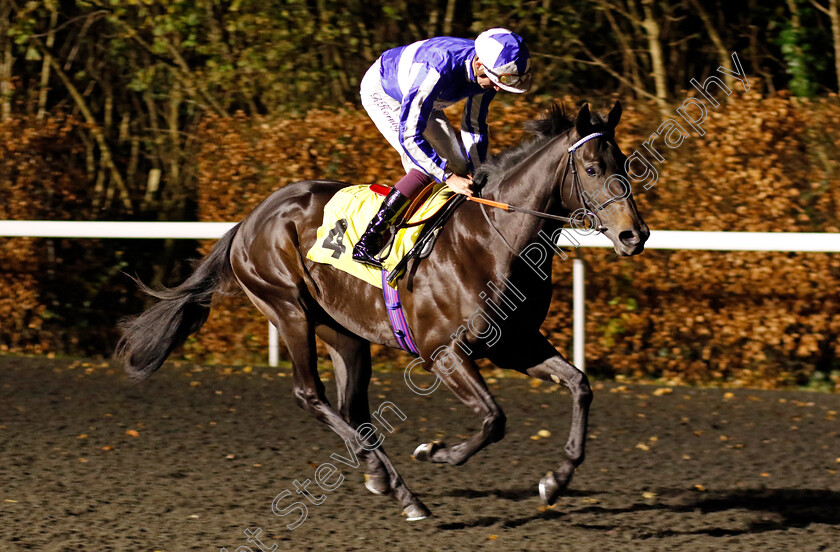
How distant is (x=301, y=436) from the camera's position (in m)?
5.78

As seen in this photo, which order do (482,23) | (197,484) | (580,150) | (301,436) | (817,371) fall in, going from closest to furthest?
(580,150)
(197,484)
(301,436)
(817,371)
(482,23)

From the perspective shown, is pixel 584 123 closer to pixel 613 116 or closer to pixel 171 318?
pixel 613 116

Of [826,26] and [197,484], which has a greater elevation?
[826,26]

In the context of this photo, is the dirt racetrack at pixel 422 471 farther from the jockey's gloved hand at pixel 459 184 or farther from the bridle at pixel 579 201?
the jockey's gloved hand at pixel 459 184

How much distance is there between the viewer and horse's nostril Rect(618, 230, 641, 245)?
3.74 meters

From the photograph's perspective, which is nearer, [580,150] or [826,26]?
[580,150]

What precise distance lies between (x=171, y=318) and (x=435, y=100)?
6.30 ft

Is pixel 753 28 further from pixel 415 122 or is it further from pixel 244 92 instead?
pixel 415 122

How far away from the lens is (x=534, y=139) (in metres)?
4.27

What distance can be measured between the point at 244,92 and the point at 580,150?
653cm

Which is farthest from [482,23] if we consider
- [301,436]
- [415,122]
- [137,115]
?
[415,122]

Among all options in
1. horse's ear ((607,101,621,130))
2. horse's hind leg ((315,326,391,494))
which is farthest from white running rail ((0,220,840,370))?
horse's ear ((607,101,621,130))

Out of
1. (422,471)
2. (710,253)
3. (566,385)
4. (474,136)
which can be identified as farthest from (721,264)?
(566,385)

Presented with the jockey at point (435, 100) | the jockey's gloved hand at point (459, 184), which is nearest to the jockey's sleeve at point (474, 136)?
the jockey at point (435, 100)
